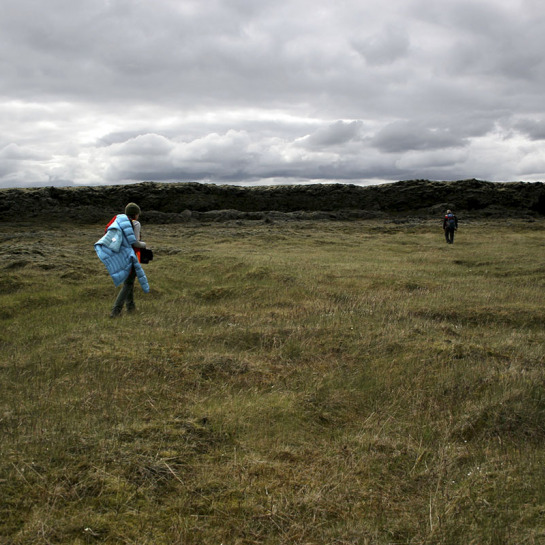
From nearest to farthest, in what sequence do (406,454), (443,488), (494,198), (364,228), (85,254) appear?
(443,488), (406,454), (85,254), (364,228), (494,198)

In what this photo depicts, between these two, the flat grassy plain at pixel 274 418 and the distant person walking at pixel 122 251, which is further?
the distant person walking at pixel 122 251

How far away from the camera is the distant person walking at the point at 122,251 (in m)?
9.35

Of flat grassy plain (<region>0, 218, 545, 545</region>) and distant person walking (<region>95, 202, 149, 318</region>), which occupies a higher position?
distant person walking (<region>95, 202, 149, 318</region>)

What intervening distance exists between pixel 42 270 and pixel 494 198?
42.5 m

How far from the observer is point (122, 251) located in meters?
9.67

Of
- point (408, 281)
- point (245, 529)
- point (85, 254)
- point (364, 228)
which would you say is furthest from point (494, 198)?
point (245, 529)

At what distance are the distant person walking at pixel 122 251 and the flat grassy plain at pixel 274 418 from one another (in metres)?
0.86

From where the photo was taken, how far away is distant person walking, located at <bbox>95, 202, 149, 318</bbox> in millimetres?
9352

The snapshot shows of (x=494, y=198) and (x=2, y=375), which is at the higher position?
(x=494, y=198)

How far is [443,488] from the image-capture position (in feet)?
14.4

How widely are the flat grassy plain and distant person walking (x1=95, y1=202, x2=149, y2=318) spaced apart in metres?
0.86

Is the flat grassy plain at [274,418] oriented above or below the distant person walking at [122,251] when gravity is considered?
below

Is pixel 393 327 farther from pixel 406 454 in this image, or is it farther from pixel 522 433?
pixel 406 454

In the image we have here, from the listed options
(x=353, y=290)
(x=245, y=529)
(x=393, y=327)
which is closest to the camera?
(x=245, y=529)
